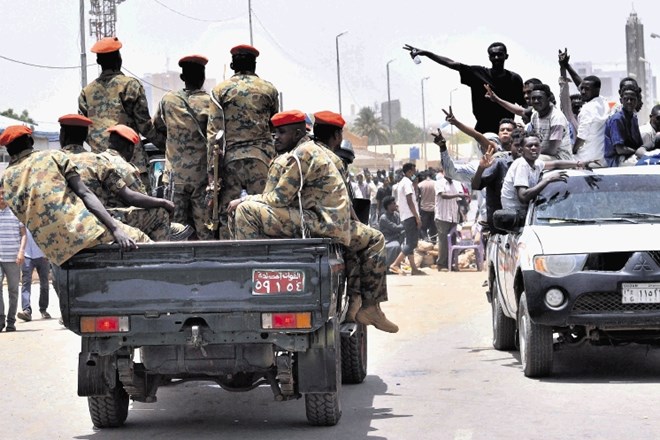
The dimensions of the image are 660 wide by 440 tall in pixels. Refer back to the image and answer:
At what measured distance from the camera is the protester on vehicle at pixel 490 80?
15393 mm

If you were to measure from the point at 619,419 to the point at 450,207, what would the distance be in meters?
17.6

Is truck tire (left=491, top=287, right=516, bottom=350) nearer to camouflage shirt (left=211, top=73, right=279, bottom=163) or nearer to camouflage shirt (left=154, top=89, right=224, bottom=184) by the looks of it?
camouflage shirt (left=211, top=73, right=279, bottom=163)

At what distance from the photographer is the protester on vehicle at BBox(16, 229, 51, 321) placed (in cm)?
1805

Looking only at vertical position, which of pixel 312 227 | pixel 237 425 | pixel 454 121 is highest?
pixel 454 121

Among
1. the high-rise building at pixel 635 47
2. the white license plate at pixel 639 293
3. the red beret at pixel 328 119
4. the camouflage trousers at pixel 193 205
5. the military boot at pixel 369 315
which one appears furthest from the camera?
the high-rise building at pixel 635 47

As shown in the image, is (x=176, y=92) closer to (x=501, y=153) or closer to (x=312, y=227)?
(x=312, y=227)

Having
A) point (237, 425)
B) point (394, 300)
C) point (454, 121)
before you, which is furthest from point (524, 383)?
point (394, 300)

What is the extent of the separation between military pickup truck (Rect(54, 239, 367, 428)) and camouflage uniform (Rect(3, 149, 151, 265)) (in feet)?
0.39

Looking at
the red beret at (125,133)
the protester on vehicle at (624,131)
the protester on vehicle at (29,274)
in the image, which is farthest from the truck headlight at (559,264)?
the protester on vehicle at (29,274)

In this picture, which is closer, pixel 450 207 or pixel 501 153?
pixel 501 153

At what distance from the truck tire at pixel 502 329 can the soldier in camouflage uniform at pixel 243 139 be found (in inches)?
119

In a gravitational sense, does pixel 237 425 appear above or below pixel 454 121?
below

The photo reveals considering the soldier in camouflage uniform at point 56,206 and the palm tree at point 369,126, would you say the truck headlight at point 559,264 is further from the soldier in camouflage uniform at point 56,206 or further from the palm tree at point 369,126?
the palm tree at point 369,126

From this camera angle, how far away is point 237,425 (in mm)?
9219
